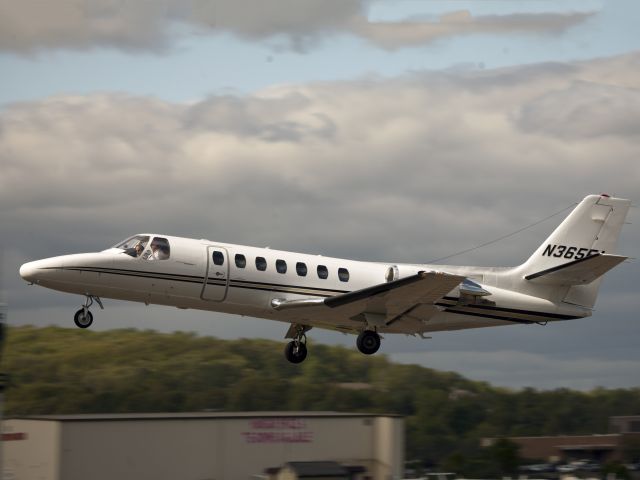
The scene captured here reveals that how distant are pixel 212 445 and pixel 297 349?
27.9ft

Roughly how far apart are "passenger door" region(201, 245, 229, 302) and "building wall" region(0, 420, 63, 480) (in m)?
10.4

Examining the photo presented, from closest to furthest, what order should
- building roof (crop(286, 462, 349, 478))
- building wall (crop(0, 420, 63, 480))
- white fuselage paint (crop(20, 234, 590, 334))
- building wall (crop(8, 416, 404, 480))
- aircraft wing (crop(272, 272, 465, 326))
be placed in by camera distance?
1. aircraft wing (crop(272, 272, 465, 326))
2. white fuselage paint (crop(20, 234, 590, 334))
3. building wall (crop(0, 420, 63, 480))
4. building wall (crop(8, 416, 404, 480))
5. building roof (crop(286, 462, 349, 478))

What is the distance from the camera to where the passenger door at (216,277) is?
94.4ft

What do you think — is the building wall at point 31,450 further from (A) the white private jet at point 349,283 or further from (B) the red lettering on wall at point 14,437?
(A) the white private jet at point 349,283

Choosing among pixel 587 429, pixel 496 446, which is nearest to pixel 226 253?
pixel 496 446

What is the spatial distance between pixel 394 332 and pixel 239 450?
10448 millimetres

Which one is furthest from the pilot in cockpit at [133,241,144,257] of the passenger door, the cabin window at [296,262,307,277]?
the cabin window at [296,262,307,277]

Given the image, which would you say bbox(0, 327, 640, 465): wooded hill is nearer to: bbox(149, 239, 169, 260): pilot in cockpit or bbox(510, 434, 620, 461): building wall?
bbox(510, 434, 620, 461): building wall

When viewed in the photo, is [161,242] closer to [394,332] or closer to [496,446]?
[394,332]

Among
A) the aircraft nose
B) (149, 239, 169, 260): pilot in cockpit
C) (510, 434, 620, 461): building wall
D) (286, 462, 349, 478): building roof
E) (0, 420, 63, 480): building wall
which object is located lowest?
(510, 434, 620, 461): building wall

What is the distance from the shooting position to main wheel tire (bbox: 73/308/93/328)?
28.6 meters

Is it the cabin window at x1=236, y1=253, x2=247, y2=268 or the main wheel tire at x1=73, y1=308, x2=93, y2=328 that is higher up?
the cabin window at x1=236, y1=253, x2=247, y2=268

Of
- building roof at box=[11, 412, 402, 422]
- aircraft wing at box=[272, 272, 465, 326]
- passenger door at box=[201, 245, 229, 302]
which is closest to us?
aircraft wing at box=[272, 272, 465, 326]

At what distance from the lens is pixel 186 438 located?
A: 38.2 m
